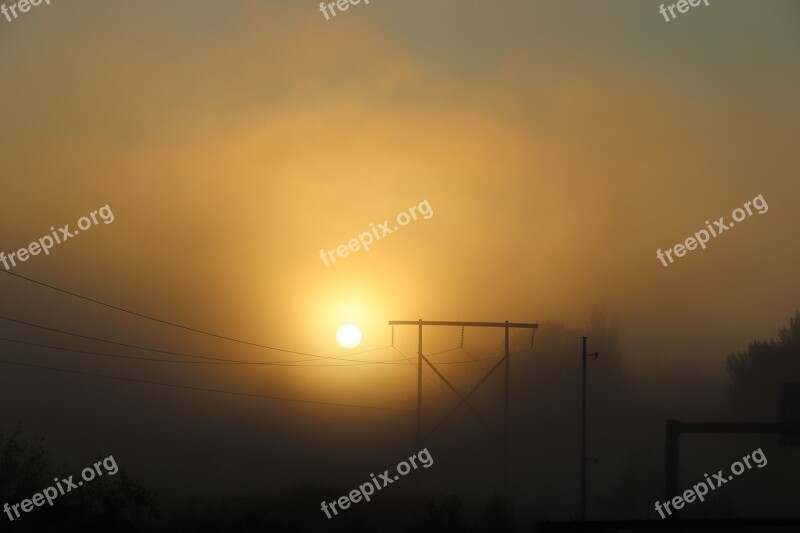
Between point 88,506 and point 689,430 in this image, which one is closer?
point 88,506

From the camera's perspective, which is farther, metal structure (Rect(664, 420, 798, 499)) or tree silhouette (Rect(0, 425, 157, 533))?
metal structure (Rect(664, 420, 798, 499))


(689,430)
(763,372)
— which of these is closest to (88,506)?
(689,430)

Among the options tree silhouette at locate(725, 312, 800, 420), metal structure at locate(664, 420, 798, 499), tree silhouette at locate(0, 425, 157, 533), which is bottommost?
tree silhouette at locate(725, 312, 800, 420)

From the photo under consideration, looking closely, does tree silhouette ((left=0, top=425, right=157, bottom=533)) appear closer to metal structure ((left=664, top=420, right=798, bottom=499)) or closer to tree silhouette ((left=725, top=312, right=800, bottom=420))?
metal structure ((left=664, top=420, right=798, bottom=499))

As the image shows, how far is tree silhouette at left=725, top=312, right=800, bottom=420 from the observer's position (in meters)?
95.7

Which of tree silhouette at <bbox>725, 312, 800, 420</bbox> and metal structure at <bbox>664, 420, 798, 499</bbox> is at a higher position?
metal structure at <bbox>664, 420, 798, 499</bbox>

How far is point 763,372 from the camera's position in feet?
318

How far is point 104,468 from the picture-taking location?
115 feet

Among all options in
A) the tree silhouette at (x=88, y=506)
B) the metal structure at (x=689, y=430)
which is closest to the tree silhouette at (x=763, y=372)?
the metal structure at (x=689, y=430)

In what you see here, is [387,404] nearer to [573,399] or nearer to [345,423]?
[345,423]

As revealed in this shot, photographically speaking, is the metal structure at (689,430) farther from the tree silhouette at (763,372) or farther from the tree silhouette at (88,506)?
the tree silhouette at (763,372)

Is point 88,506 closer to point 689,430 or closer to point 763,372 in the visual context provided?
point 689,430

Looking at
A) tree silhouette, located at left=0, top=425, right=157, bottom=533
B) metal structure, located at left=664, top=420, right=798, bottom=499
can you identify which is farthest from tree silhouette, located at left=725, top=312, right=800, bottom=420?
tree silhouette, located at left=0, top=425, right=157, bottom=533

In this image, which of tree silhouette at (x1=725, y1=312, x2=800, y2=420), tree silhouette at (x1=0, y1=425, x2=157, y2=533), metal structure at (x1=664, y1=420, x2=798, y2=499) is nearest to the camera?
tree silhouette at (x1=0, y1=425, x2=157, y2=533)
